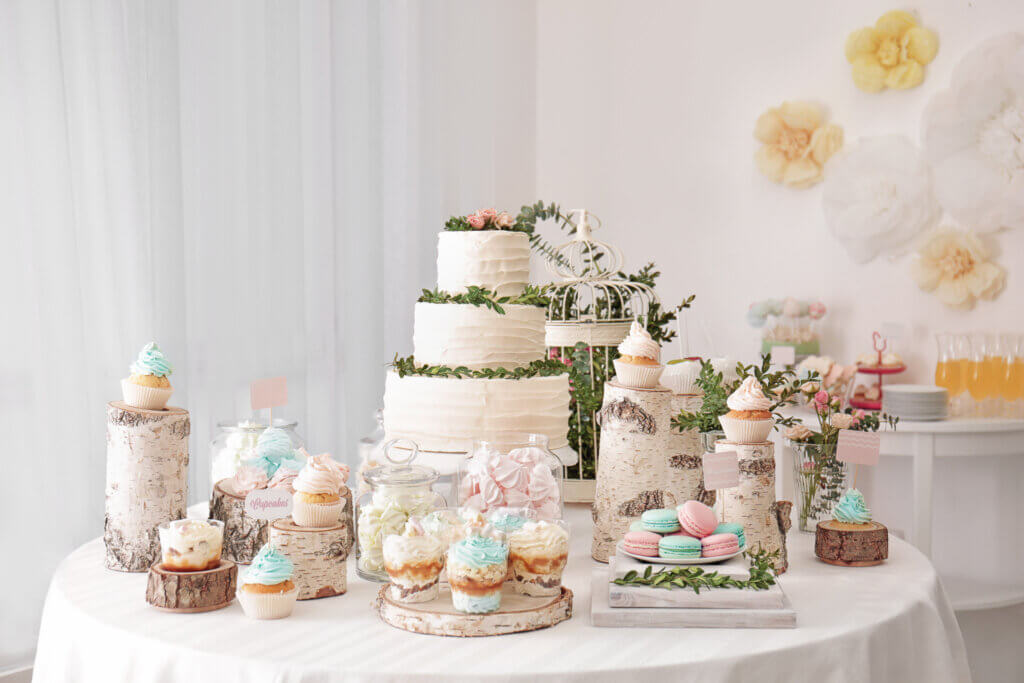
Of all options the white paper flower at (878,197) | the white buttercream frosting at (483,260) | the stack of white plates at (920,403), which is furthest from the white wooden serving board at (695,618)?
the white paper flower at (878,197)

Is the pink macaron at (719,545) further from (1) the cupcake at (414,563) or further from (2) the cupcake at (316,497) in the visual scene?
(2) the cupcake at (316,497)

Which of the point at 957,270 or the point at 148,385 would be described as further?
the point at 957,270

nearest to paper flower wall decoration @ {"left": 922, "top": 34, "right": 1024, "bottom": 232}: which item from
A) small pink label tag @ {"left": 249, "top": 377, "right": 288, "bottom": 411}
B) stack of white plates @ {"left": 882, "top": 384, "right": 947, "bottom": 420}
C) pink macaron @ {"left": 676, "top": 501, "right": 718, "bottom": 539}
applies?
stack of white plates @ {"left": 882, "top": 384, "right": 947, "bottom": 420}

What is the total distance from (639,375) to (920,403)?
1.97 meters

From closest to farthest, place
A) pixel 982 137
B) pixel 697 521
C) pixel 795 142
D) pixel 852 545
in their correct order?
pixel 697 521
pixel 852 545
pixel 982 137
pixel 795 142

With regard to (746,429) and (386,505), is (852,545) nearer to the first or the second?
(746,429)

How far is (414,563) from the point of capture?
4.82 feet

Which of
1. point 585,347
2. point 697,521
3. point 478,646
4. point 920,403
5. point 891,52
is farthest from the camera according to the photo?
point 891,52

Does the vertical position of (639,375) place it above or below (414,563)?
above

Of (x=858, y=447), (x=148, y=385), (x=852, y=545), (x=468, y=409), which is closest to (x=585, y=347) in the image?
(x=468, y=409)

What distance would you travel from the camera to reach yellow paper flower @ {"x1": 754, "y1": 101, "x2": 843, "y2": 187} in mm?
4145

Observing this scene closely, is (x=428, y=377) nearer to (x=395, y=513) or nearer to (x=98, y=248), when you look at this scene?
(x=395, y=513)

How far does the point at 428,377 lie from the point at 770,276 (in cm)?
271

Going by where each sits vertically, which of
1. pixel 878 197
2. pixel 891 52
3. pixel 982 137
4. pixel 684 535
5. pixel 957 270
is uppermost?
pixel 891 52
